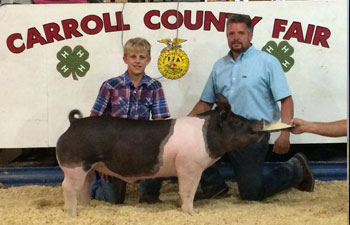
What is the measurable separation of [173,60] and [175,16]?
30cm

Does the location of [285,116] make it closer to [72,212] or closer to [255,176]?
[255,176]

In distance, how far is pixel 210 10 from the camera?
10.0ft

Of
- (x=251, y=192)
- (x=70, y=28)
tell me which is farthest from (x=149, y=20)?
(x=251, y=192)

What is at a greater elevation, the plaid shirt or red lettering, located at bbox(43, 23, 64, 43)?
red lettering, located at bbox(43, 23, 64, 43)

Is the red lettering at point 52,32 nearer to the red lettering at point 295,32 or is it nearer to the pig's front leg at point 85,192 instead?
the pig's front leg at point 85,192

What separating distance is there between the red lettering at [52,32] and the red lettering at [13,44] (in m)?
0.18

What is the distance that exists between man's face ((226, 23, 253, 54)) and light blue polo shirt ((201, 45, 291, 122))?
6 centimetres

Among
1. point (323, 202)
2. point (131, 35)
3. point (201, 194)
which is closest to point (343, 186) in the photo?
point (323, 202)

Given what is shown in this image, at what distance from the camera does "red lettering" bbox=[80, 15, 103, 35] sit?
3.08 meters

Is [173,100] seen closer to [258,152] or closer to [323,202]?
[258,152]

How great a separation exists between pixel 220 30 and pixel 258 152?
901mm

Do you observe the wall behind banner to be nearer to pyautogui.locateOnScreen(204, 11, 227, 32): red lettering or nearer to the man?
pyautogui.locateOnScreen(204, 11, 227, 32): red lettering

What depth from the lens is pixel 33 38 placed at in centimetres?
307

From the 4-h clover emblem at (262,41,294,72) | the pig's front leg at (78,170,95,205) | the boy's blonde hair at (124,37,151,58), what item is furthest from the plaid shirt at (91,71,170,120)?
the 4-h clover emblem at (262,41,294,72)
